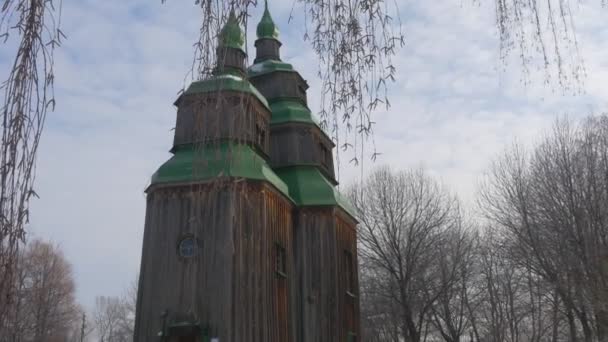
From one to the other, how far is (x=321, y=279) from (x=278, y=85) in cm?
858

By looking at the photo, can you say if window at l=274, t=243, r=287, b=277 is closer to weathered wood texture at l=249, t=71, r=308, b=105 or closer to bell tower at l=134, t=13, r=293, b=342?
bell tower at l=134, t=13, r=293, b=342

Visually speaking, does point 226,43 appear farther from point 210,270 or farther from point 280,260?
point 280,260

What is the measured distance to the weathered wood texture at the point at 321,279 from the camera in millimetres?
18938

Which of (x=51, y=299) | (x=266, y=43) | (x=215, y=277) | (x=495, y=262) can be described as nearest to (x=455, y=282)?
(x=495, y=262)

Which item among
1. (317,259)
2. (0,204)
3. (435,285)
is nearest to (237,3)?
(0,204)

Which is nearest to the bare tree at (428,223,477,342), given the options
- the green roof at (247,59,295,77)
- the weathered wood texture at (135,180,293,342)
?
the green roof at (247,59,295,77)

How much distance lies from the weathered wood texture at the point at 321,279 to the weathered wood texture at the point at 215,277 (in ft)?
3.56

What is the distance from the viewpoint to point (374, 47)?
3.90 metres

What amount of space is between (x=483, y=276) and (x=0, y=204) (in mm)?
34523

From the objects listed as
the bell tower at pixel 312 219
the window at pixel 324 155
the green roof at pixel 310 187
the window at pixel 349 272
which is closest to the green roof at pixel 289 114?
the bell tower at pixel 312 219

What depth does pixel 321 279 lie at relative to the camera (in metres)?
19.4

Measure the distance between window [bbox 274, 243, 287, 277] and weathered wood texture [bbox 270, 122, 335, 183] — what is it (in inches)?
166

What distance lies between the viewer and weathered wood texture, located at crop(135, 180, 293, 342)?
1599cm

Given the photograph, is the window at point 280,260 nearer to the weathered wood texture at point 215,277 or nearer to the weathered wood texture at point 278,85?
the weathered wood texture at point 215,277
